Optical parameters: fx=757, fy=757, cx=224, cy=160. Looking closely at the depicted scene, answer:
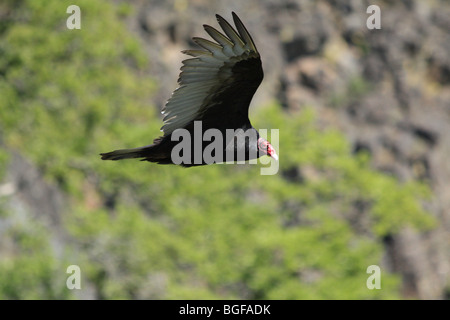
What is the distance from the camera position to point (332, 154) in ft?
77.9

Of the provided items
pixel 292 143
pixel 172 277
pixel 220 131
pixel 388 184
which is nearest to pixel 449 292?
pixel 388 184

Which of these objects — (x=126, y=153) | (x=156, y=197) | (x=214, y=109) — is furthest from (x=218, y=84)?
(x=156, y=197)

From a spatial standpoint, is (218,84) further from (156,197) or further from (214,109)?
(156,197)

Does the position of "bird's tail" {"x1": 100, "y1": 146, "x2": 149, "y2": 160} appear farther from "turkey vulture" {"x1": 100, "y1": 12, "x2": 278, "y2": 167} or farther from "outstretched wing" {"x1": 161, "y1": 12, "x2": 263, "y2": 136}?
"outstretched wing" {"x1": 161, "y1": 12, "x2": 263, "y2": 136}

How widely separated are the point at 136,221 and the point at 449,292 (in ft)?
56.1

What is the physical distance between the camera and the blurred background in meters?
17.4

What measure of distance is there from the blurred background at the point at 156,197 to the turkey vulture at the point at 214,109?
374 inches

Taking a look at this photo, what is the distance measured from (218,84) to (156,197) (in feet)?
47.4

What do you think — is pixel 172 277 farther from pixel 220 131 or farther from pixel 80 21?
pixel 220 131

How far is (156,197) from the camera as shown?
1992 cm

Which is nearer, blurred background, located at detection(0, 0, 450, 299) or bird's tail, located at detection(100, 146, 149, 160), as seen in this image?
bird's tail, located at detection(100, 146, 149, 160)

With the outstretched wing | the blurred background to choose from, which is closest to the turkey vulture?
the outstretched wing

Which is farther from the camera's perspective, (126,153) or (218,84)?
(218,84)

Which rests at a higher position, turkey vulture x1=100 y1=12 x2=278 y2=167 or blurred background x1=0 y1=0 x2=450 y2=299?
blurred background x1=0 y1=0 x2=450 y2=299
